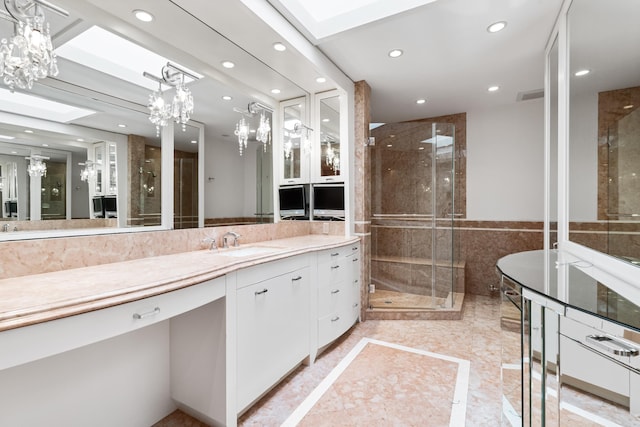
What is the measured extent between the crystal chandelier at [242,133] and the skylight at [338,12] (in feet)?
2.96

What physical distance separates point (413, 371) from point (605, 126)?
195 cm

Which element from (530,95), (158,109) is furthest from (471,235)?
(158,109)

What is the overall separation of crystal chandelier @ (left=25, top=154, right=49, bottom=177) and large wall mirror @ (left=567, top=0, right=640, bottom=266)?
109 inches

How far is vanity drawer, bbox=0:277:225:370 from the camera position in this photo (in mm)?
800

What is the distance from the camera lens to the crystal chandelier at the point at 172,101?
1833 mm

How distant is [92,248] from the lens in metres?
1.50

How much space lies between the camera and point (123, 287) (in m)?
1.06

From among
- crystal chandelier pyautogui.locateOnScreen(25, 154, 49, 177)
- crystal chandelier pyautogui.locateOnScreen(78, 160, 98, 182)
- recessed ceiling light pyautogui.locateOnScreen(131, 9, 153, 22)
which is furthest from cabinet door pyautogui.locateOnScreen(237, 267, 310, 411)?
recessed ceiling light pyautogui.locateOnScreen(131, 9, 153, 22)

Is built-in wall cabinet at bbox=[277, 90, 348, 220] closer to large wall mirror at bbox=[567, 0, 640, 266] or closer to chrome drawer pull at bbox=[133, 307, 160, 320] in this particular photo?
large wall mirror at bbox=[567, 0, 640, 266]

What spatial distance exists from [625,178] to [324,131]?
228 cm

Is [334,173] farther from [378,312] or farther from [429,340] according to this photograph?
[429,340]

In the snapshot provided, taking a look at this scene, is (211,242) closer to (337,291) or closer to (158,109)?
(158,109)

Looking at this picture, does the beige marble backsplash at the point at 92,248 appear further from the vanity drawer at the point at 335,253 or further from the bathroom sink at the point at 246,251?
the vanity drawer at the point at 335,253

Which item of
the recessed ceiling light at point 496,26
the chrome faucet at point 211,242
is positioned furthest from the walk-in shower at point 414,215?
the chrome faucet at point 211,242
